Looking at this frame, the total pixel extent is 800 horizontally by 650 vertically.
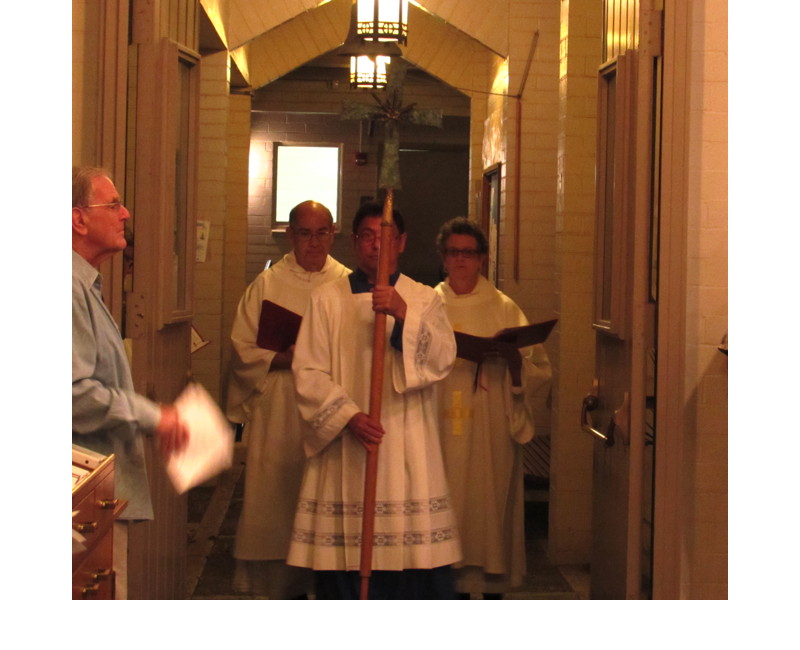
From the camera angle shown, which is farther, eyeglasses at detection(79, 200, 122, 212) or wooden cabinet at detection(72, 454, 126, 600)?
eyeglasses at detection(79, 200, 122, 212)

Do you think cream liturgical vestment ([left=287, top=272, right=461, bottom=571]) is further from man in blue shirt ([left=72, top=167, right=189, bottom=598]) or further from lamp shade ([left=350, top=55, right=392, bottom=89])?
lamp shade ([left=350, top=55, right=392, bottom=89])

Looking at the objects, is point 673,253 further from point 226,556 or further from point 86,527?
point 226,556

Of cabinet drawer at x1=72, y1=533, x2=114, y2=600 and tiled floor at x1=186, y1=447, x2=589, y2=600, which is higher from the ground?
cabinet drawer at x1=72, y1=533, x2=114, y2=600

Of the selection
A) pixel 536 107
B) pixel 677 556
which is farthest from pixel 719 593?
pixel 536 107

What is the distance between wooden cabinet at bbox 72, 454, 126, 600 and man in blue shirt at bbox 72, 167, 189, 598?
0.55 feet

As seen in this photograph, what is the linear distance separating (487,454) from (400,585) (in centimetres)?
132

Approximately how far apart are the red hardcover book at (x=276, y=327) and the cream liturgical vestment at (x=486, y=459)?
0.77 meters

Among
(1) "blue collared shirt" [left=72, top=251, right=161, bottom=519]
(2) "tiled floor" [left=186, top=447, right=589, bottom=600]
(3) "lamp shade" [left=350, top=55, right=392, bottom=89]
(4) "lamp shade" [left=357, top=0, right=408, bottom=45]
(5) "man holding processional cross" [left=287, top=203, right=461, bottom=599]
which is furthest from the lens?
(3) "lamp shade" [left=350, top=55, right=392, bottom=89]

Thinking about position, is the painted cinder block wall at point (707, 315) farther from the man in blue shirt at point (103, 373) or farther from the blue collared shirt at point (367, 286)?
the man in blue shirt at point (103, 373)

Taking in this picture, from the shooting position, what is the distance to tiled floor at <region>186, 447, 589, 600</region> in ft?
19.8

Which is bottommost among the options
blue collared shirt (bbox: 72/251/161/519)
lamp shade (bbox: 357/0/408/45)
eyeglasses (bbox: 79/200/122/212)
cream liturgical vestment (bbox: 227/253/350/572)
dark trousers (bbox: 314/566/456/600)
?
dark trousers (bbox: 314/566/456/600)

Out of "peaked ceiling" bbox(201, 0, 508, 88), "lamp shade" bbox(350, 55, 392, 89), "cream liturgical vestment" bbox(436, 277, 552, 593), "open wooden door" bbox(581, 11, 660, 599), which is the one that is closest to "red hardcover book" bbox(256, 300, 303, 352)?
"cream liturgical vestment" bbox(436, 277, 552, 593)

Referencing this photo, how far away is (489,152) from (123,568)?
651 centimetres

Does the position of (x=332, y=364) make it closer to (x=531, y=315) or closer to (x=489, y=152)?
(x=531, y=315)
